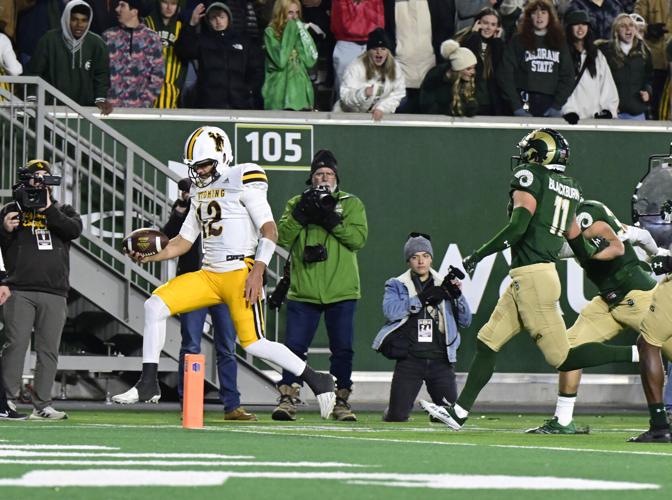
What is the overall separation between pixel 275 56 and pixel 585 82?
343cm

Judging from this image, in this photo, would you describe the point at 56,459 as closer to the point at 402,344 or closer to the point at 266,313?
the point at 402,344

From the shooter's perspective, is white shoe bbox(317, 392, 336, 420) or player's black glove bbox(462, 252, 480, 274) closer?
player's black glove bbox(462, 252, 480, 274)

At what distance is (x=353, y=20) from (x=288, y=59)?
3.23ft

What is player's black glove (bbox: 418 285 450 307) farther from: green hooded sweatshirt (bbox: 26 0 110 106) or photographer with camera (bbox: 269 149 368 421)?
green hooded sweatshirt (bbox: 26 0 110 106)

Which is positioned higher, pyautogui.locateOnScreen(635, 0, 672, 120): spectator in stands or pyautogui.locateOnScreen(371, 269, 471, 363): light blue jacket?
pyautogui.locateOnScreen(635, 0, 672, 120): spectator in stands

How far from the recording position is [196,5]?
17641 mm

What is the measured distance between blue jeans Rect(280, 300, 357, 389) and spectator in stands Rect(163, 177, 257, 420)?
0.48m

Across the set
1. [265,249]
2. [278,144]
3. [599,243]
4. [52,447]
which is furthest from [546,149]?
[278,144]

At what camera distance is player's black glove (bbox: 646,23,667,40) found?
61.9 ft

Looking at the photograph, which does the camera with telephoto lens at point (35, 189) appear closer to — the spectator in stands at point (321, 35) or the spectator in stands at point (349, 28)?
the spectator in stands at point (349, 28)

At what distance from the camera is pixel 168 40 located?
56.1ft

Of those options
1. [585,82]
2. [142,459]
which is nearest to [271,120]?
[585,82]

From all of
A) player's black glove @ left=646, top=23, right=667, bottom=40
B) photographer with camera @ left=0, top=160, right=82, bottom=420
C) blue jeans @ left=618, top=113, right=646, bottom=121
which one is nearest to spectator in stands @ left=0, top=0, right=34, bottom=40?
photographer with camera @ left=0, top=160, right=82, bottom=420

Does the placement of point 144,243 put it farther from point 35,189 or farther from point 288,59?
point 288,59
